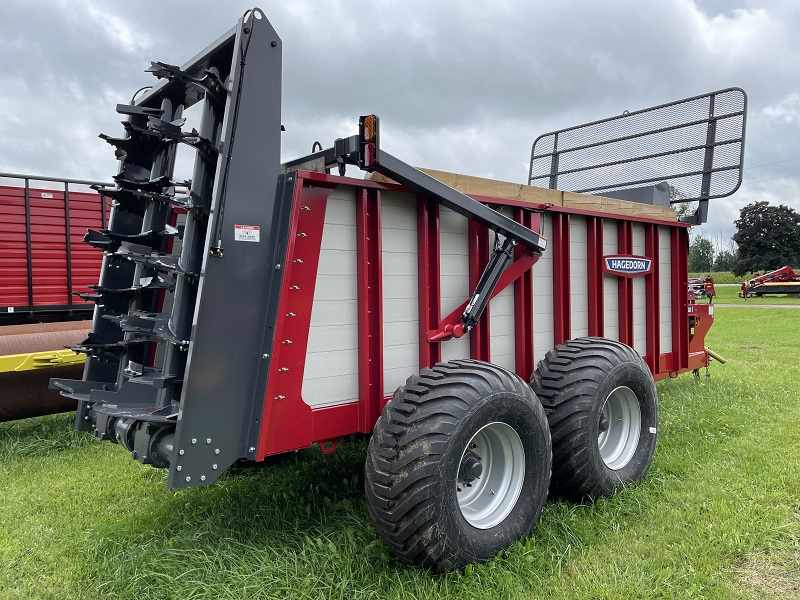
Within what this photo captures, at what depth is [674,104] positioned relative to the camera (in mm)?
6430

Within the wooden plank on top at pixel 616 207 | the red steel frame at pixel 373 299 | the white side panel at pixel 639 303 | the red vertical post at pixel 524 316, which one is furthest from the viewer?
the white side panel at pixel 639 303

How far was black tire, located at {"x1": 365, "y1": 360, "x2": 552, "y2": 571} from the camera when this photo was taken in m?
2.79

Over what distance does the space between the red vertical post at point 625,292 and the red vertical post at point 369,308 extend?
251 centimetres

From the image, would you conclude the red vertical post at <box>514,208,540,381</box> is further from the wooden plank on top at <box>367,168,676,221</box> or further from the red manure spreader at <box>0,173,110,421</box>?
the red manure spreader at <box>0,173,110,421</box>

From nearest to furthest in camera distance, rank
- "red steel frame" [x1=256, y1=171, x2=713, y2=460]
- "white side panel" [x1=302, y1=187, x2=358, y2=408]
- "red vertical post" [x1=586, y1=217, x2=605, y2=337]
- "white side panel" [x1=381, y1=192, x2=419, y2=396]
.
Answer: "red steel frame" [x1=256, y1=171, x2=713, y2=460]
"white side panel" [x1=302, y1=187, x2=358, y2=408]
"white side panel" [x1=381, y1=192, x2=419, y2=396]
"red vertical post" [x1=586, y1=217, x2=605, y2=337]

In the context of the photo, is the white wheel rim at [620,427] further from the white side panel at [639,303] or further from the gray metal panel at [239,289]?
the gray metal panel at [239,289]

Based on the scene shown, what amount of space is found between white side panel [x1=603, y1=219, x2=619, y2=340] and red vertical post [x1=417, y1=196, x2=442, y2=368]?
1.87 meters

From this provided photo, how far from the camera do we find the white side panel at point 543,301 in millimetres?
4250

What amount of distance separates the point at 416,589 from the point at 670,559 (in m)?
1.36

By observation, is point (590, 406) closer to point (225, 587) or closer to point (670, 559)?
point (670, 559)

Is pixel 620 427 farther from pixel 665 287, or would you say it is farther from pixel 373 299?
pixel 373 299

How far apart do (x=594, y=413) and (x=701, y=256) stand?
67313 millimetres

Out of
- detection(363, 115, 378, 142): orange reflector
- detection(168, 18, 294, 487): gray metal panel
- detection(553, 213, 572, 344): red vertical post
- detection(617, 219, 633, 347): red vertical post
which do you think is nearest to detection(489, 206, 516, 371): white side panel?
detection(553, 213, 572, 344): red vertical post

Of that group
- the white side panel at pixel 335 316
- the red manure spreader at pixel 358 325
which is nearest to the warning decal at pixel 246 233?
the red manure spreader at pixel 358 325
